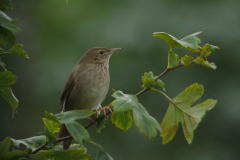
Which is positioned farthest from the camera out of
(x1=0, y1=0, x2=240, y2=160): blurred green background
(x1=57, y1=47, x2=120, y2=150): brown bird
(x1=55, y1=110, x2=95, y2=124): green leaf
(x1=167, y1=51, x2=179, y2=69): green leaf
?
(x1=0, y1=0, x2=240, y2=160): blurred green background

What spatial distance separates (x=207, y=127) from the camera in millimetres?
5711

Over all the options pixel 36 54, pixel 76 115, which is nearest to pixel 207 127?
pixel 36 54

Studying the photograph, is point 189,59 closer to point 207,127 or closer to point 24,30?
point 207,127

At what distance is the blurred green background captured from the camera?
210 inches

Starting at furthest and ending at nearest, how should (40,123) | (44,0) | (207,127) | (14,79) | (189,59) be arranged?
(44,0)
(40,123)
(207,127)
(189,59)
(14,79)

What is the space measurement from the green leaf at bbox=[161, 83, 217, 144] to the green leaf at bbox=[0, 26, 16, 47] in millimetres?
934

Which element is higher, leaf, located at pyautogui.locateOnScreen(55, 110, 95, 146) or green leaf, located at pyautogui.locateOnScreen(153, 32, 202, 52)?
green leaf, located at pyautogui.locateOnScreen(153, 32, 202, 52)

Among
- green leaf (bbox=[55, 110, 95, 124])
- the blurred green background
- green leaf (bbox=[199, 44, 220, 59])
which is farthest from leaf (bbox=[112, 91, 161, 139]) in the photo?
the blurred green background

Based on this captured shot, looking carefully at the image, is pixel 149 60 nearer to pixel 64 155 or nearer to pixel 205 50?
pixel 205 50

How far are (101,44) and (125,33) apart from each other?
1.51 feet

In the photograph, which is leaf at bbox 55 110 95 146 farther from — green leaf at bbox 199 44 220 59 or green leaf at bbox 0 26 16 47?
green leaf at bbox 199 44 220 59

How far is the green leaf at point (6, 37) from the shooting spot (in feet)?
4.96

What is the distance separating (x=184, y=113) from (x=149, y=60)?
12.0 feet

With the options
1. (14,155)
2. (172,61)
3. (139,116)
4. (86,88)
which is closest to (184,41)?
(172,61)
